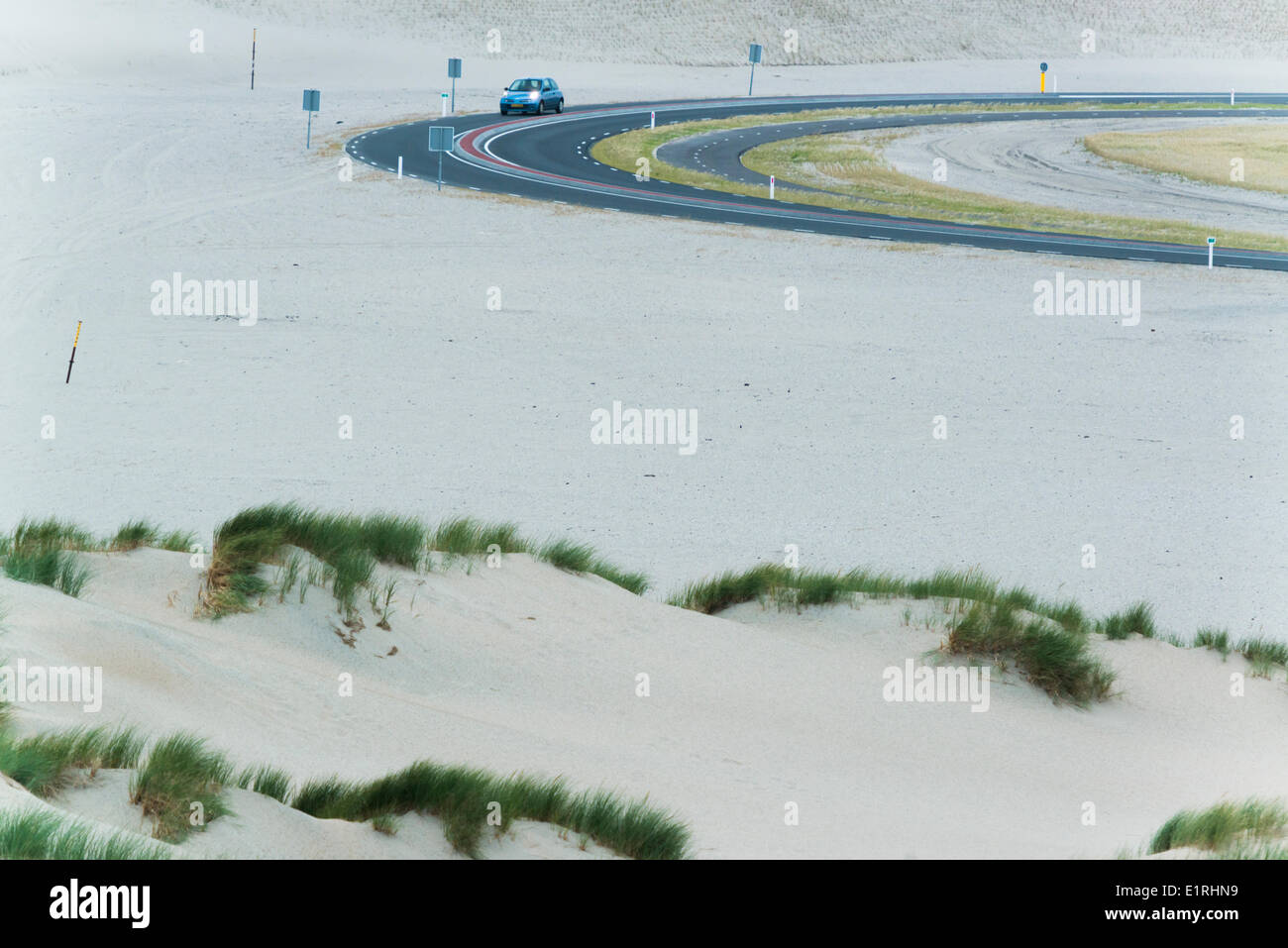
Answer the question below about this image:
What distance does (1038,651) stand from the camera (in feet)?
32.8

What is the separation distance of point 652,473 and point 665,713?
298 inches

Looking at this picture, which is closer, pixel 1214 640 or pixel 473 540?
pixel 473 540

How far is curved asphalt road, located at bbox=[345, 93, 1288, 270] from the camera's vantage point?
33.1 metres

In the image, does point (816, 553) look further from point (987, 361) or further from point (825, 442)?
point (987, 361)

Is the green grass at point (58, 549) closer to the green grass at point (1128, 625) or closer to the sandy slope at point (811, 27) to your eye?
the green grass at point (1128, 625)

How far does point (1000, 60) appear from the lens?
316 feet

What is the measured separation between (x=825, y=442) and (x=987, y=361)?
5.69 metres

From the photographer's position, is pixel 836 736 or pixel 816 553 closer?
pixel 836 736

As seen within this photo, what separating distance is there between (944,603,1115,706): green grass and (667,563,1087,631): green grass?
1.81 ft

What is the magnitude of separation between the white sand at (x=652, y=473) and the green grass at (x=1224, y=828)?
21.8 inches

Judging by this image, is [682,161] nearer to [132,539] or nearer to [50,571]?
[132,539]

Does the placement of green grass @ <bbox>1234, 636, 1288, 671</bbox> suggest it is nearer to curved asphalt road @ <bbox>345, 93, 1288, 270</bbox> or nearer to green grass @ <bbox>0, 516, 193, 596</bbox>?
green grass @ <bbox>0, 516, 193, 596</bbox>

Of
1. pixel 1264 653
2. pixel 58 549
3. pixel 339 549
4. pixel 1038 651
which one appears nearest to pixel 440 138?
pixel 339 549
